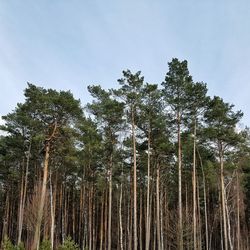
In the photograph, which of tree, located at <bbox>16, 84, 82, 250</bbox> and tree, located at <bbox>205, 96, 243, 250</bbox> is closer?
tree, located at <bbox>16, 84, 82, 250</bbox>

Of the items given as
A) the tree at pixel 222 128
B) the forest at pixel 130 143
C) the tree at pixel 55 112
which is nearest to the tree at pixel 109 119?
the forest at pixel 130 143

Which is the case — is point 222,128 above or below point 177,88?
below

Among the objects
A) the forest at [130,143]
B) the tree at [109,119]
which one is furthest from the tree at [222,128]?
the tree at [109,119]

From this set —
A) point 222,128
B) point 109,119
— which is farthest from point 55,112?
point 222,128

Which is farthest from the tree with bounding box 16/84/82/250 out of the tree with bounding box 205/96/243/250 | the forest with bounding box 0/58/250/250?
the tree with bounding box 205/96/243/250

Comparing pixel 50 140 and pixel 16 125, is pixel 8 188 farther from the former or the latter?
pixel 50 140

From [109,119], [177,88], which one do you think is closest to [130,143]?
[109,119]

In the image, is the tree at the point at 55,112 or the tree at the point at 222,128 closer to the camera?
the tree at the point at 55,112

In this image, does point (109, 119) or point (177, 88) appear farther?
point (109, 119)

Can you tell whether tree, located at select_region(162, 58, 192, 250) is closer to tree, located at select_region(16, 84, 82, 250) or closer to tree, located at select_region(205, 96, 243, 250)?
tree, located at select_region(205, 96, 243, 250)

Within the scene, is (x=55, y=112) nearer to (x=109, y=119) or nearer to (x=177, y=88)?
(x=109, y=119)

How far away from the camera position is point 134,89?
23.5m

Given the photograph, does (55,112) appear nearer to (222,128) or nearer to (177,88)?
(177,88)

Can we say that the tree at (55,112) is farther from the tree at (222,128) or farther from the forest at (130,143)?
the tree at (222,128)
